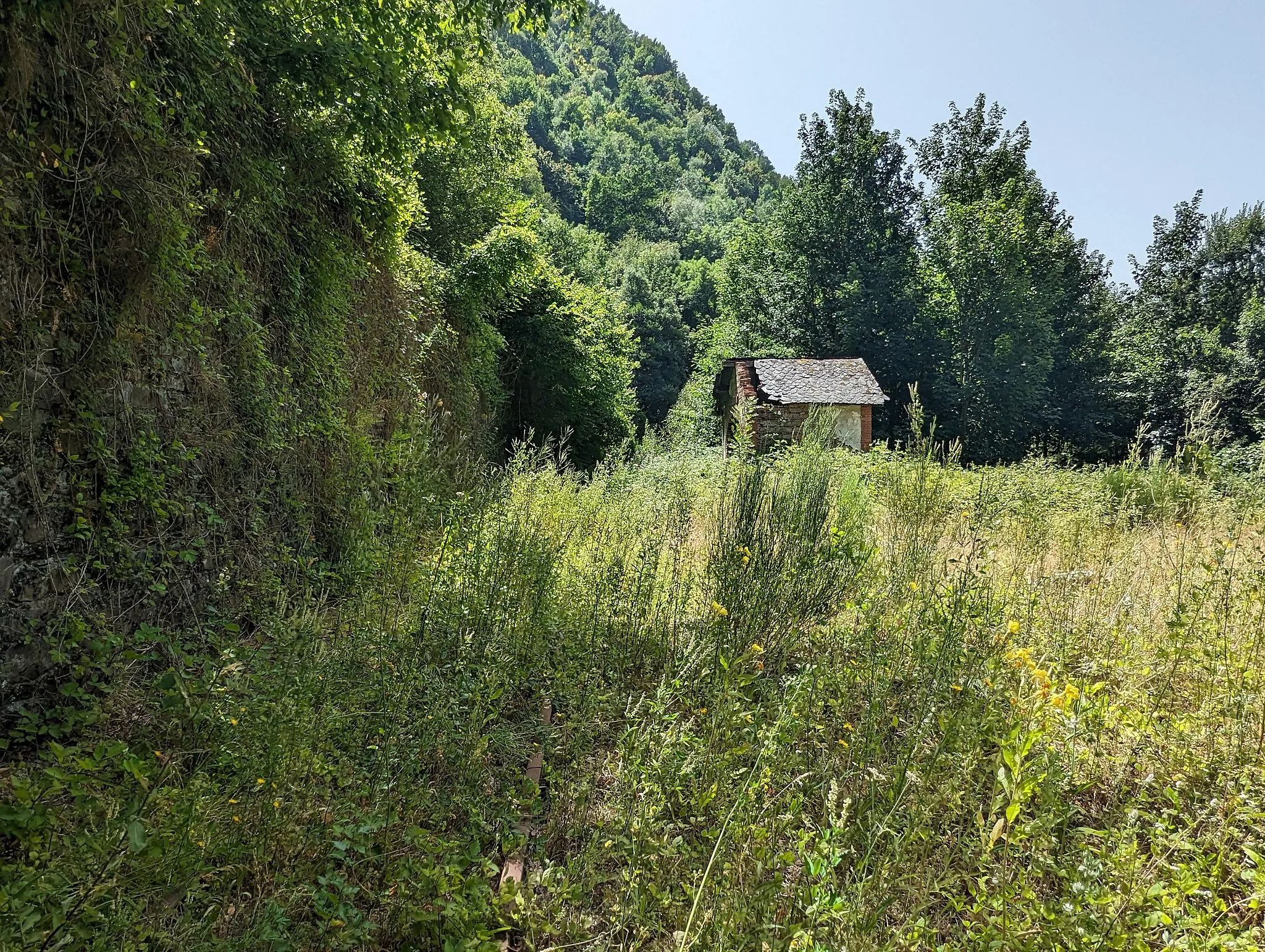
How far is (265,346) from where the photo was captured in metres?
4.50

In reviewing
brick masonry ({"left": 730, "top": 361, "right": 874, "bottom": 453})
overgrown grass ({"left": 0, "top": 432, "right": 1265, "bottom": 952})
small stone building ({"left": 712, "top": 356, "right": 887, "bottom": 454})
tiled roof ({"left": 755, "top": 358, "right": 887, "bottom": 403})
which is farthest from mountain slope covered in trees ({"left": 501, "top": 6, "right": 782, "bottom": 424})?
overgrown grass ({"left": 0, "top": 432, "right": 1265, "bottom": 952})

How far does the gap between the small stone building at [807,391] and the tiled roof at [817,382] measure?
0.02m

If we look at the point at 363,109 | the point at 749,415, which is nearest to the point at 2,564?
the point at 363,109

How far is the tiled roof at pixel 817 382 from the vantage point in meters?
19.1

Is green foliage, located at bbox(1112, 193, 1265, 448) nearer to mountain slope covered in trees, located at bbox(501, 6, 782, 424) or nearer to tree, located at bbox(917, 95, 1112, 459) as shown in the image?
tree, located at bbox(917, 95, 1112, 459)

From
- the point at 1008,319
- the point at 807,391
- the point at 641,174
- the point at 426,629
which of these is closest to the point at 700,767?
the point at 426,629

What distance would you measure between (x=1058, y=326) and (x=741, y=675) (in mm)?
31754

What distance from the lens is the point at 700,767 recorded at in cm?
250

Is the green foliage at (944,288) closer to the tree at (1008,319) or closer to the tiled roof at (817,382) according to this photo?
the tree at (1008,319)

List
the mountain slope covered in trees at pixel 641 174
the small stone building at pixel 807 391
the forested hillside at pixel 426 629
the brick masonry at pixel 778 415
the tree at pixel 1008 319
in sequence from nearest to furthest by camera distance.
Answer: the forested hillside at pixel 426 629 < the brick masonry at pixel 778 415 < the small stone building at pixel 807 391 < the tree at pixel 1008 319 < the mountain slope covered in trees at pixel 641 174

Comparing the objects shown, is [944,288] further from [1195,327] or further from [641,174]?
[641,174]

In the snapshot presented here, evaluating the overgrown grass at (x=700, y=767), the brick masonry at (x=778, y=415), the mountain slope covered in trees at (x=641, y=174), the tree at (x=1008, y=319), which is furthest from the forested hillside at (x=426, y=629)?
the tree at (x=1008, y=319)

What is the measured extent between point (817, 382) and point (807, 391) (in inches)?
27.7

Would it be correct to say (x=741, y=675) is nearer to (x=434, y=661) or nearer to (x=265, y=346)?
(x=434, y=661)
